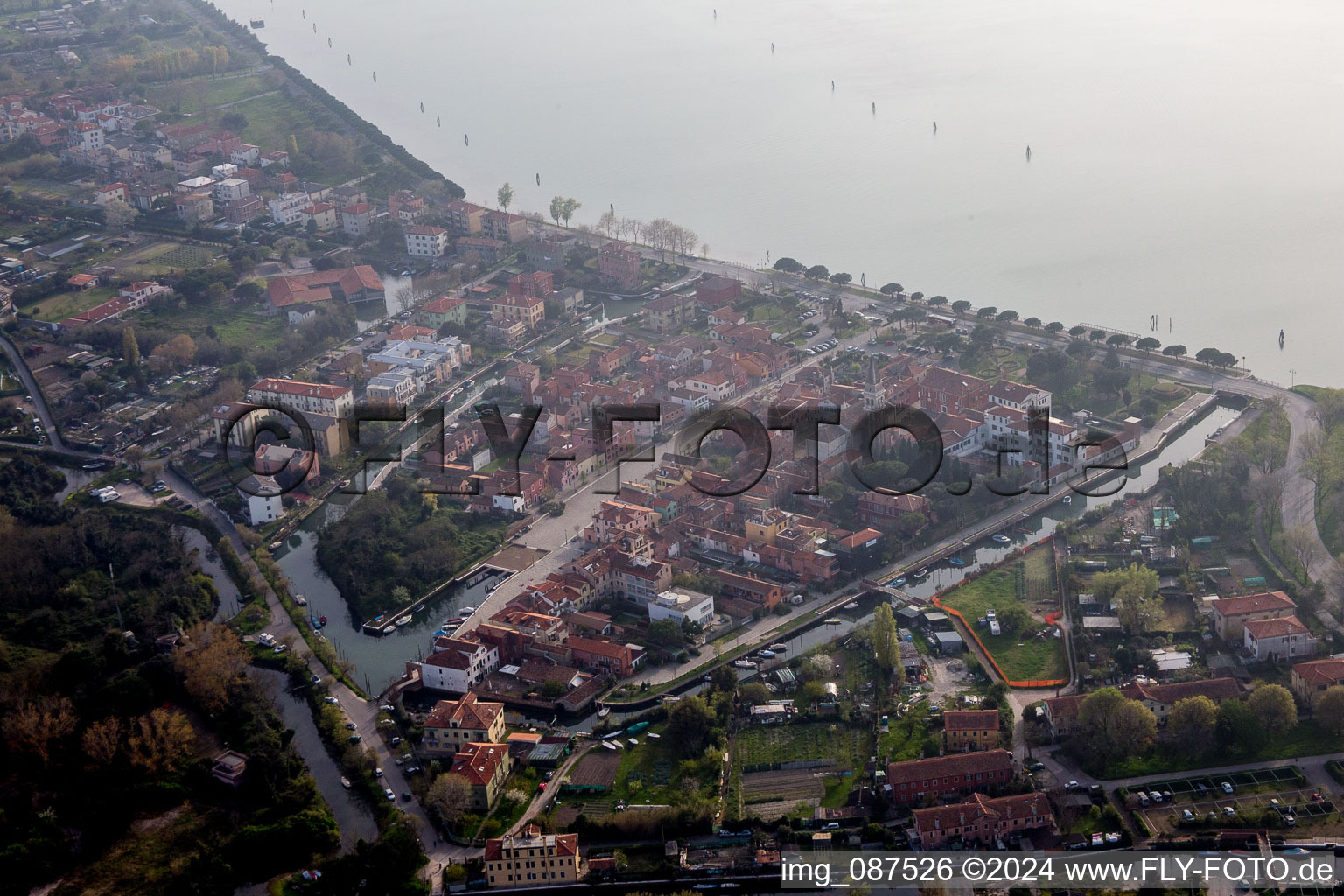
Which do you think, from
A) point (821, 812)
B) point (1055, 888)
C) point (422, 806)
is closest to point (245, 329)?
point (422, 806)

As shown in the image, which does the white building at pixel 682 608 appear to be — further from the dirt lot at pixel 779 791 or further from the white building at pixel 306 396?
the white building at pixel 306 396

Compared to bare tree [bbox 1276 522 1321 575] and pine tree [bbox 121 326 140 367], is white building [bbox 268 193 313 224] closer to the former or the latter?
pine tree [bbox 121 326 140 367]

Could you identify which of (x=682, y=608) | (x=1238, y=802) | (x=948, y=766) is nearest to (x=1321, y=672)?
(x=1238, y=802)

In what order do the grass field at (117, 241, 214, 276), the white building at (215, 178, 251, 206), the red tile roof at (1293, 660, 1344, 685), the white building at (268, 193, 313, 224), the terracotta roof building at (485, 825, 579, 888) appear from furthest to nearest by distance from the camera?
the white building at (215, 178, 251, 206) → the white building at (268, 193, 313, 224) → the grass field at (117, 241, 214, 276) → the red tile roof at (1293, 660, 1344, 685) → the terracotta roof building at (485, 825, 579, 888)

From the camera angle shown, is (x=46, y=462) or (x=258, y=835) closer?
(x=258, y=835)

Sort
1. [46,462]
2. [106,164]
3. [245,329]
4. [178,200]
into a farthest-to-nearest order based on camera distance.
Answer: [106,164] < [178,200] < [245,329] < [46,462]

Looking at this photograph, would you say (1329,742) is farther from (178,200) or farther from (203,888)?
(178,200)

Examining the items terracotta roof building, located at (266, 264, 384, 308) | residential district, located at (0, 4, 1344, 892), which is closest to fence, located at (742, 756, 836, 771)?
residential district, located at (0, 4, 1344, 892)
